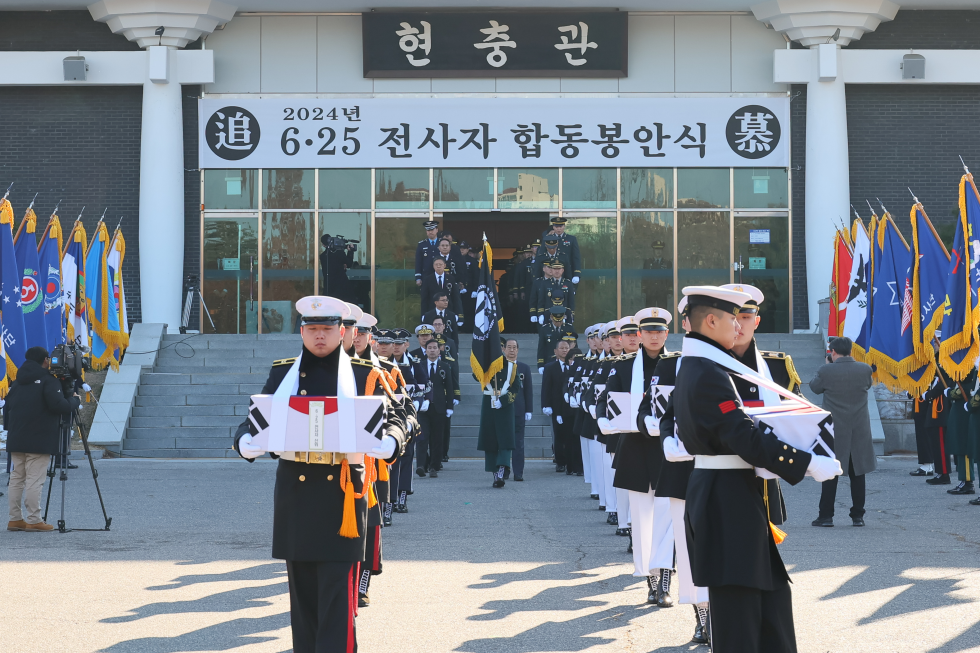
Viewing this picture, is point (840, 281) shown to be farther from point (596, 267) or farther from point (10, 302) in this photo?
point (10, 302)

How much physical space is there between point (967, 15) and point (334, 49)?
13599 mm

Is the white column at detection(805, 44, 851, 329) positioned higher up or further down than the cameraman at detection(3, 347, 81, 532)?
higher up

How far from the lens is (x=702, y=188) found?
24766 mm

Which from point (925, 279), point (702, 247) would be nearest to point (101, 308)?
point (702, 247)

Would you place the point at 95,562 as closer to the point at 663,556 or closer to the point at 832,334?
the point at 663,556

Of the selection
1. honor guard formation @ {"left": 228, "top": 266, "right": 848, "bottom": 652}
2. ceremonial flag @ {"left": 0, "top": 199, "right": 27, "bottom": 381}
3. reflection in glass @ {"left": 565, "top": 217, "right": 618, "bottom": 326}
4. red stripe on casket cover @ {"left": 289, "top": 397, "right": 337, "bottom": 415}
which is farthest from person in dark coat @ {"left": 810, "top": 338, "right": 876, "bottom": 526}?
reflection in glass @ {"left": 565, "top": 217, "right": 618, "bottom": 326}

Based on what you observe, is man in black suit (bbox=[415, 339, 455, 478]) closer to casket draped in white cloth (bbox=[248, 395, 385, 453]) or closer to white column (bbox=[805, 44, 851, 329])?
casket draped in white cloth (bbox=[248, 395, 385, 453])

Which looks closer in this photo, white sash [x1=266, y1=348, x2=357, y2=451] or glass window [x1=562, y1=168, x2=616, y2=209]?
white sash [x1=266, y1=348, x2=357, y2=451]

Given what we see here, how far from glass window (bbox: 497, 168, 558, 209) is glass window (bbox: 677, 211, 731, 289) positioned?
2843mm

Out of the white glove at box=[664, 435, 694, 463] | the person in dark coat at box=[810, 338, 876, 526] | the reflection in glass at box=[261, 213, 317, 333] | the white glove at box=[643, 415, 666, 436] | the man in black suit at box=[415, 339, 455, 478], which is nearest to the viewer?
the white glove at box=[664, 435, 694, 463]


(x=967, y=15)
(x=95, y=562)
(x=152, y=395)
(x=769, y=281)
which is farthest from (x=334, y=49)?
(x=95, y=562)

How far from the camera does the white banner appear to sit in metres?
24.3

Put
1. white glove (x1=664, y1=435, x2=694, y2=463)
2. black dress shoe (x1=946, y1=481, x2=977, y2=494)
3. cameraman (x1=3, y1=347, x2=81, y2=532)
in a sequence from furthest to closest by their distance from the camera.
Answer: black dress shoe (x1=946, y1=481, x2=977, y2=494) → cameraman (x1=3, y1=347, x2=81, y2=532) → white glove (x1=664, y1=435, x2=694, y2=463)

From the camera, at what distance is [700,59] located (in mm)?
24484
